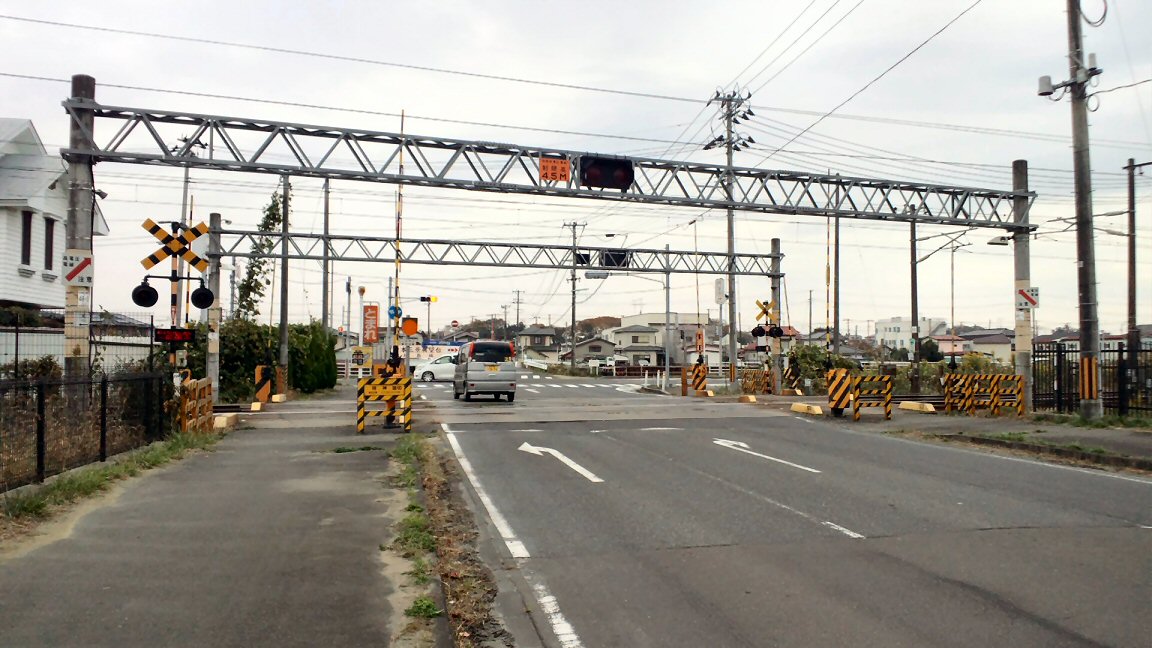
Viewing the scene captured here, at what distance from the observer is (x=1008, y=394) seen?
25984mm

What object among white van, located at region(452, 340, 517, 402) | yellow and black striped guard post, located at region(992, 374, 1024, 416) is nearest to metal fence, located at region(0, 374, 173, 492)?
white van, located at region(452, 340, 517, 402)

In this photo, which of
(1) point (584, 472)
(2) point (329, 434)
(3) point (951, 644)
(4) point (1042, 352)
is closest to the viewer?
(3) point (951, 644)

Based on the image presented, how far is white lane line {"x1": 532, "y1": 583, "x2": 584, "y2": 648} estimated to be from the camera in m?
5.35

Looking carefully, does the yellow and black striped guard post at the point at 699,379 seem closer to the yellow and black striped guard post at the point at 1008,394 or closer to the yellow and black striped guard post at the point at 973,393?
the yellow and black striped guard post at the point at 1008,394

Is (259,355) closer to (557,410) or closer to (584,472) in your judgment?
(557,410)

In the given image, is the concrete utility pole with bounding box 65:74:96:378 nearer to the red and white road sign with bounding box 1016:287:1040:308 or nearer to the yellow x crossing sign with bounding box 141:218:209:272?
the yellow x crossing sign with bounding box 141:218:209:272

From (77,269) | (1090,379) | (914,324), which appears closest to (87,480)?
(77,269)

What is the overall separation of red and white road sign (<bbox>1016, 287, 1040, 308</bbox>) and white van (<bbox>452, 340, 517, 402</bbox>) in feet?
51.3

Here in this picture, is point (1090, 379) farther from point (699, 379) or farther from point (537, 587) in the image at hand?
point (537, 587)

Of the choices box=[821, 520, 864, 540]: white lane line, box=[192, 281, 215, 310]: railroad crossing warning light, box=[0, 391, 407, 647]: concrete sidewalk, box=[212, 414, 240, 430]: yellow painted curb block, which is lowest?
box=[821, 520, 864, 540]: white lane line

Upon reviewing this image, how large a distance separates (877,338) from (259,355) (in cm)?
10368

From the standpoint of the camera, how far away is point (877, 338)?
390ft

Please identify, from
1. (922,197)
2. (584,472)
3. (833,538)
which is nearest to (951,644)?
(833,538)

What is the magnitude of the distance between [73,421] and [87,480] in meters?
1.88
